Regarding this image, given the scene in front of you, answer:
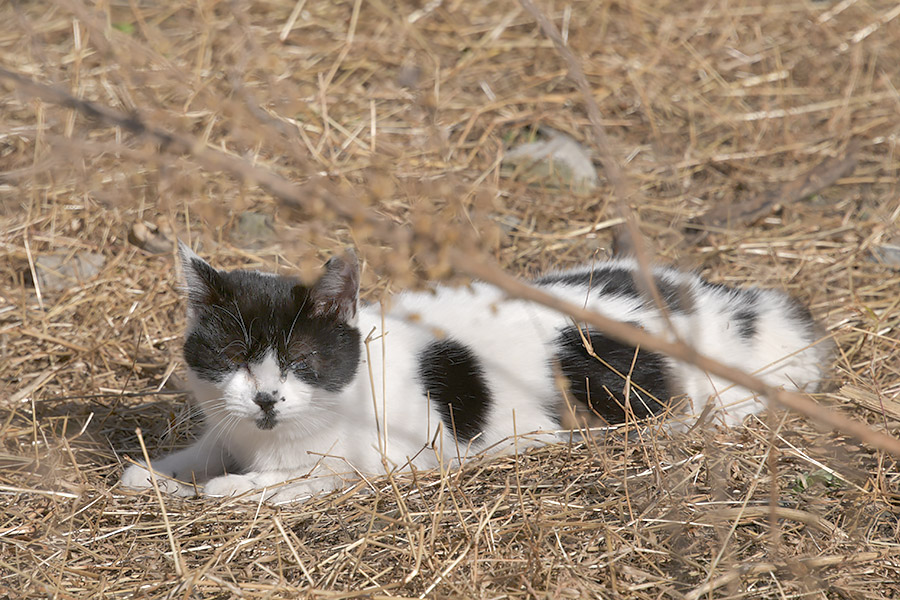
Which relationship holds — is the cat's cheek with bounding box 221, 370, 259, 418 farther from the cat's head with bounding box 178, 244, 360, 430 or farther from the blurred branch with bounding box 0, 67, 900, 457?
the blurred branch with bounding box 0, 67, 900, 457

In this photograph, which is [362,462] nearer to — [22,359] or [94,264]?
[22,359]

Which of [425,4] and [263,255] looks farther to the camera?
[425,4]

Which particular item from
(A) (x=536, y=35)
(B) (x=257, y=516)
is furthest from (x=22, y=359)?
(A) (x=536, y=35)

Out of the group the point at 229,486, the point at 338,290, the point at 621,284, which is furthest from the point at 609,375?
the point at 229,486

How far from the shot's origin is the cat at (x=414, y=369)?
212 centimetres

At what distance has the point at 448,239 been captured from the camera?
120 cm

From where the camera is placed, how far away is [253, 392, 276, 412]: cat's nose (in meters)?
2.03

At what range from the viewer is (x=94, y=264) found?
341cm

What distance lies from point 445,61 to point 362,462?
2.93 metres

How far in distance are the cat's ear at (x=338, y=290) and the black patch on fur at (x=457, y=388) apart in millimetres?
283

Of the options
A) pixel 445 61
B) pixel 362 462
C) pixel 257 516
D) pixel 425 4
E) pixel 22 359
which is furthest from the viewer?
pixel 425 4

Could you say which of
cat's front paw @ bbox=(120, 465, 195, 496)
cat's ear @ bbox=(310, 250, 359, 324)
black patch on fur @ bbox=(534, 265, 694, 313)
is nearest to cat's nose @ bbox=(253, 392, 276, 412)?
cat's ear @ bbox=(310, 250, 359, 324)

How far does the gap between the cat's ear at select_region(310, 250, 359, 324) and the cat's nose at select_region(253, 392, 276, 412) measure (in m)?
0.26

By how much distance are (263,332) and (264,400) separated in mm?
178
